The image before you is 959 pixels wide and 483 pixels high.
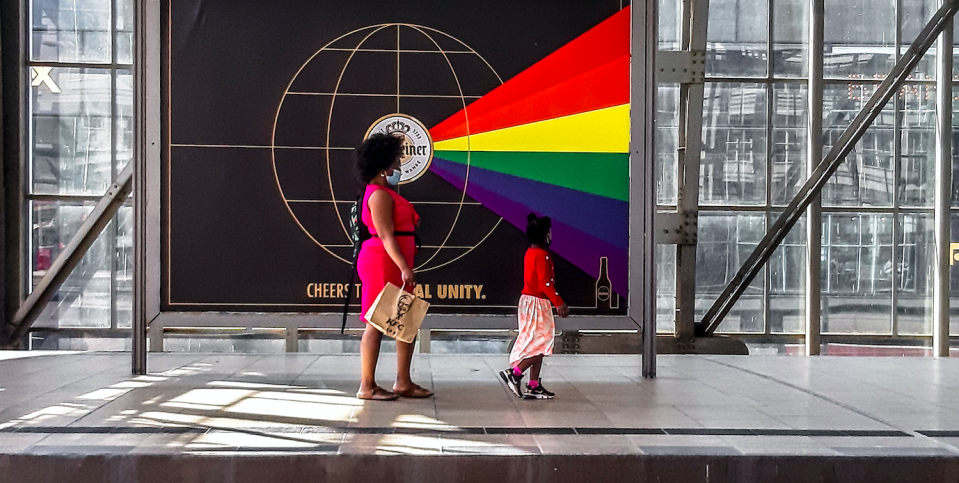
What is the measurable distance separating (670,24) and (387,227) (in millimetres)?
6405

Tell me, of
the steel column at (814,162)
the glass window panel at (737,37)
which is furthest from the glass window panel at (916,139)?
the glass window panel at (737,37)

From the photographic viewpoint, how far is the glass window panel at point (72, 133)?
34.2 ft

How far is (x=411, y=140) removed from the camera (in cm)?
733

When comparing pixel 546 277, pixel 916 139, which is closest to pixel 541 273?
pixel 546 277

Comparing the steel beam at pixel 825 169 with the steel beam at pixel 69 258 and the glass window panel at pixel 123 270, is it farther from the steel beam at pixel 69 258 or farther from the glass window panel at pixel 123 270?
the steel beam at pixel 69 258

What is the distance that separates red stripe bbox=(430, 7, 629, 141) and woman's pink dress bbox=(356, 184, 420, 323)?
179 centimetres

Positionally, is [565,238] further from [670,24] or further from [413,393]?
[670,24]

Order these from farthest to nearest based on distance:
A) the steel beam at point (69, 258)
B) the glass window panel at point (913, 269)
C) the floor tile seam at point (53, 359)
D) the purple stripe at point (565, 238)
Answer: the glass window panel at point (913, 269) < the steel beam at point (69, 258) < the floor tile seam at point (53, 359) < the purple stripe at point (565, 238)

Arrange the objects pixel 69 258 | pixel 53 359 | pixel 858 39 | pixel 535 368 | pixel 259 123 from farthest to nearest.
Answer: pixel 858 39 < pixel 69 258 < pixel 53 359 < pixel 259 123 < pixel 535 368

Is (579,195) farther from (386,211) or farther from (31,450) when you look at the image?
(31,450)

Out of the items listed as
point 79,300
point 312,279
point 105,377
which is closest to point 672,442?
point 312,279

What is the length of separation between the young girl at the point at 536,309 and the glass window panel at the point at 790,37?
6.21 metres

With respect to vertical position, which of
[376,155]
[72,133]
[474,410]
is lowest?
[474,410]

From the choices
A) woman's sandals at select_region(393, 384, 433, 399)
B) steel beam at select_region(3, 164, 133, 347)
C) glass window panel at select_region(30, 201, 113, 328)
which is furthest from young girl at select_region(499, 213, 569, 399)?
glass window panel at select_region(30, 201, 113, 328)
